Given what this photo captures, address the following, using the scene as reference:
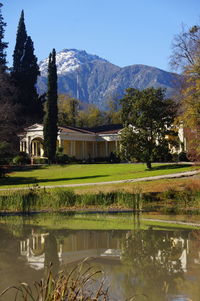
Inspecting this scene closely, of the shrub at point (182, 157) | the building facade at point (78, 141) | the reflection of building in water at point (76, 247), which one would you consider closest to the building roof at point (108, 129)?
the building facade at point (78, 141)

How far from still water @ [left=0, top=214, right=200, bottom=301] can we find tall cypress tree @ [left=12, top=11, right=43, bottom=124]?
50.7 m

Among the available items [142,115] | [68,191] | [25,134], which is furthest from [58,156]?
[68,191]

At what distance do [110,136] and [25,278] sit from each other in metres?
48.0

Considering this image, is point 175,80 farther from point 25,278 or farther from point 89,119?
point 89,119

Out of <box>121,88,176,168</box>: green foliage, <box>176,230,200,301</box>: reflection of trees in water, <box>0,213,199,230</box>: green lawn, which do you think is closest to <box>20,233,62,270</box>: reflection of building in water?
<box>0,213,199,230</box>: green lawn

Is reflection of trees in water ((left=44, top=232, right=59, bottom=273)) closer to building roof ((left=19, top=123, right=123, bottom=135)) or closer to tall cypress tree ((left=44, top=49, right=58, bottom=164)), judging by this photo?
tall cypress tree ((left=44, top=49, right=58, bottom=164))

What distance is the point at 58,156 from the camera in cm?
4800

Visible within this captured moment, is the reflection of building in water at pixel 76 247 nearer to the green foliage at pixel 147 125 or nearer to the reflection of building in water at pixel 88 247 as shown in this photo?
the reflection of building in water at pixel 88 247

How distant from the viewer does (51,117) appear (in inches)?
1893

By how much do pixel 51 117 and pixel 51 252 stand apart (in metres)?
37.8

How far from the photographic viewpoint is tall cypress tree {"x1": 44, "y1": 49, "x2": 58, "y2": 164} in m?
47.2

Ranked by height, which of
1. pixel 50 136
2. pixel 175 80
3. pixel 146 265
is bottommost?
pixel 146 265

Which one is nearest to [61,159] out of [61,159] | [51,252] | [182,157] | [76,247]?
[61,159]

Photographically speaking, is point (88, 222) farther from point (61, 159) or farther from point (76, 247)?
point (61, 159)
